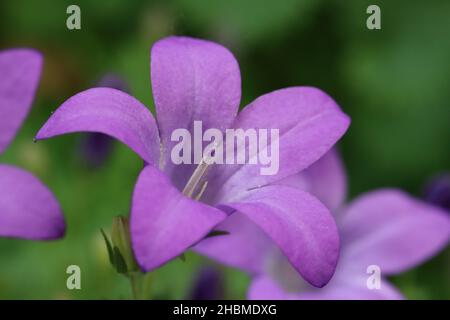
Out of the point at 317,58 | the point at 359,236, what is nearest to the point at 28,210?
the point at 359,236

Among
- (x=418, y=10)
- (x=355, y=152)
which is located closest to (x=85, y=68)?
(x=355, y=152)

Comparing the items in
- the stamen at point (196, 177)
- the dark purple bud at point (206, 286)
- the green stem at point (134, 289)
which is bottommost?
the dark purple bud at point (206, 286)

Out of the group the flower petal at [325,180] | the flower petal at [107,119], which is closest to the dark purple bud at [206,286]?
the flower petal at [325,180]

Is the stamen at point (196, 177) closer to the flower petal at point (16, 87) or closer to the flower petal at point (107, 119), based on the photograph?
the flower petal at point (107, 119)

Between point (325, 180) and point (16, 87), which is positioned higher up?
point (16, 87)

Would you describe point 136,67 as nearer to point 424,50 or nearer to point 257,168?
point 424,50

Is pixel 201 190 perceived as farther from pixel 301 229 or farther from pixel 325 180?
pixel 325 180

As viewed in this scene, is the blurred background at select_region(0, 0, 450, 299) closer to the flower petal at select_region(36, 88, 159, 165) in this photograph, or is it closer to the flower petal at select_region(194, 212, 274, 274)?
the flower petal at select_region(194, 212, 274, 274)
